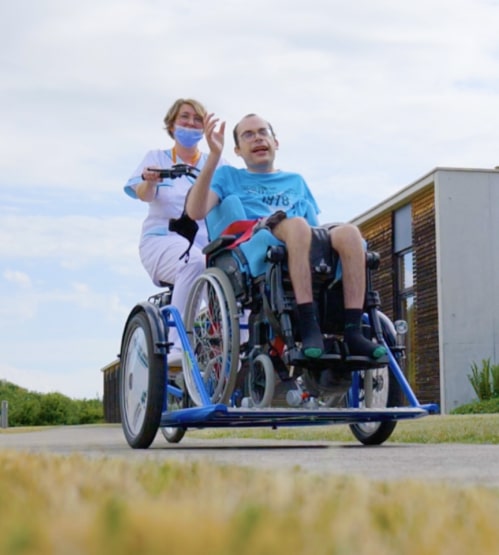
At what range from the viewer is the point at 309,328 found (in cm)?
481

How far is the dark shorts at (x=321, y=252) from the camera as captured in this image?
4945 millimetres

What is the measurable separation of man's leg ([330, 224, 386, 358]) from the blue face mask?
182cm

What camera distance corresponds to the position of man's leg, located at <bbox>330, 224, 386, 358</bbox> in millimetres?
4949

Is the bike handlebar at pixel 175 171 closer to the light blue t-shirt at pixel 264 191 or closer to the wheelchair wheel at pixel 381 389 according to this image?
the light blue t-shirt at pixel 264 191

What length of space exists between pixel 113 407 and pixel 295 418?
3584 centimetres

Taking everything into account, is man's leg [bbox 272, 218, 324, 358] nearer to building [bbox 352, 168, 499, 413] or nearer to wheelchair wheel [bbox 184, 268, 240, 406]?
wheelchair wheel [bbox 184, 268, 240, 406]

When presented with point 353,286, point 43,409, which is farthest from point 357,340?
point 43,409

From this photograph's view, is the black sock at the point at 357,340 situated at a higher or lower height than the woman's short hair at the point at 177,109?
lower

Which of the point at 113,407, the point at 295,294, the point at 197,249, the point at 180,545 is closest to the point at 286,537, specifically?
the point at 180,545

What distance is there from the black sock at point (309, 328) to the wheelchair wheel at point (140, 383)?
73 centimetres

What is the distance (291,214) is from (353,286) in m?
0.84

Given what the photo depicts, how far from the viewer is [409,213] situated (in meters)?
25.4

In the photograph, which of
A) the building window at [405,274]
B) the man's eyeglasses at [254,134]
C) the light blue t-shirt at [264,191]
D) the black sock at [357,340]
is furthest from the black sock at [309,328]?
the building window at [405,274]

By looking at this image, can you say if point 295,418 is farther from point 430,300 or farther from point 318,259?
point 430,300
